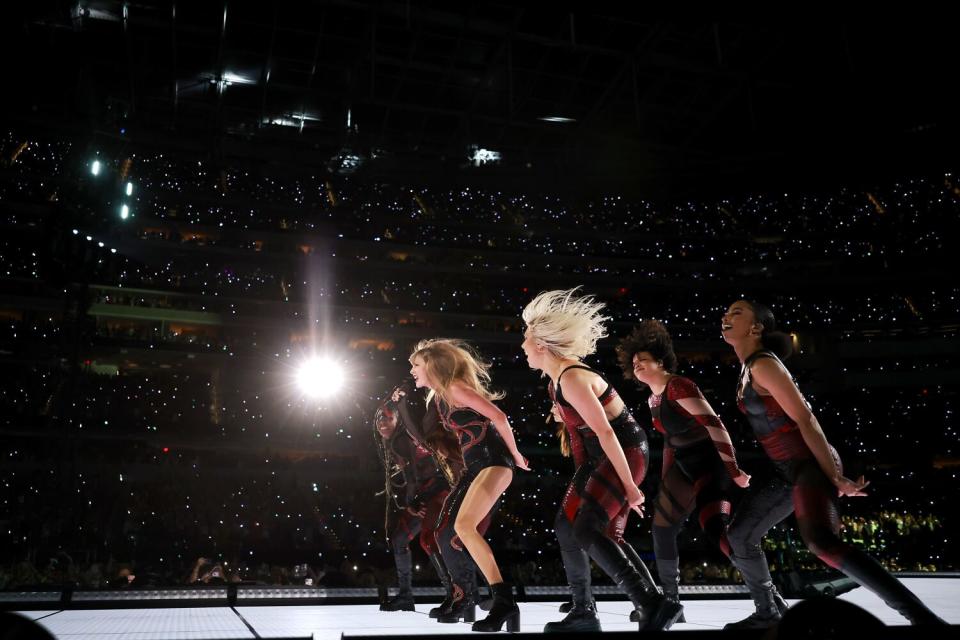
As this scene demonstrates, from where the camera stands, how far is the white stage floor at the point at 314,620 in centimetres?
393

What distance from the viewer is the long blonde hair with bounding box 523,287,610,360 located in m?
4.57

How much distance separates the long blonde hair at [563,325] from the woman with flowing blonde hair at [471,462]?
0.55 metres

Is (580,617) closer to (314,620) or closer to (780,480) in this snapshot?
(780,480)

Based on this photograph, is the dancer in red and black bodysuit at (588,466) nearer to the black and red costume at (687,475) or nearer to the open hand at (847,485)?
the black and red costume at (687,475)

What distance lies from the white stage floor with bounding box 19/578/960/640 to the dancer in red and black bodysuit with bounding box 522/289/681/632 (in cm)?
24

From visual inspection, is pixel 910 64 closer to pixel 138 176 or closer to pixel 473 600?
pixel 473 600

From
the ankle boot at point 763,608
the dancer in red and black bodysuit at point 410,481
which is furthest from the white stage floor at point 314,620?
the dancer in red and black bodysuit at point 410,481

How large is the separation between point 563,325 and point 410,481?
2.23 metres

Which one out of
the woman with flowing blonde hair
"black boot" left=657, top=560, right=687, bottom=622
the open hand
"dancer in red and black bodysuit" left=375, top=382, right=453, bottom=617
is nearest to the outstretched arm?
the open hand

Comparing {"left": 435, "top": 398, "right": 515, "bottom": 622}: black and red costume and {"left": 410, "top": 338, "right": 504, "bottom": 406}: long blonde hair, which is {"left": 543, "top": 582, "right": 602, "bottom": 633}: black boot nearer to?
{"left": 435, "top": 398, "right": 515, "bottom": 622}: black and red costume

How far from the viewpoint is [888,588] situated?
3.22 metres

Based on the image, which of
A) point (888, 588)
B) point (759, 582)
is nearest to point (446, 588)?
point (759, 582)

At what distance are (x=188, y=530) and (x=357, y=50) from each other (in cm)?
1513

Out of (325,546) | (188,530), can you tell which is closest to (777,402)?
(325,546)
